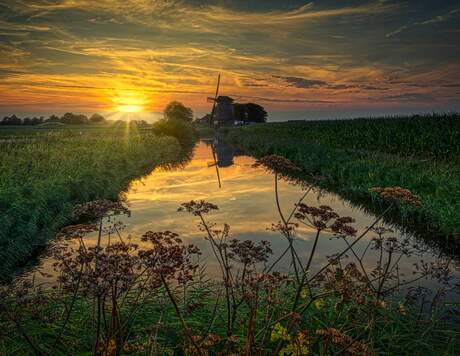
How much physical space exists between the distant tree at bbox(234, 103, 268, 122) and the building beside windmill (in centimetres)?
2032

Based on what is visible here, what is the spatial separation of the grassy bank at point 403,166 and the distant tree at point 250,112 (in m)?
90.9

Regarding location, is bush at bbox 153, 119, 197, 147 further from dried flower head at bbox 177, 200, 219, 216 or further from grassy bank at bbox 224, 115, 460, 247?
dried flower head at bbox 177, 200, 219, 216

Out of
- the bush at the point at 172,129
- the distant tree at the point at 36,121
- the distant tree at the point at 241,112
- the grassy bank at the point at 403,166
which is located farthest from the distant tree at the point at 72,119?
the grassy bank at the point at 403,166

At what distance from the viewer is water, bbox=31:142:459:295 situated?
9423 millimetres

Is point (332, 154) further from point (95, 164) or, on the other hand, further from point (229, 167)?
point (95, 164)

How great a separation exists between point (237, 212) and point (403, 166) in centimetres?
767

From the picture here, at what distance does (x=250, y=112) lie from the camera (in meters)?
132

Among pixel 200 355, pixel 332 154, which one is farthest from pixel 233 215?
pixel 332 154

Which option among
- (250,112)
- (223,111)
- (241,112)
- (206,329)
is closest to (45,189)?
(206,329)

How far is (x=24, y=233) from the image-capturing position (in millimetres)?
9914

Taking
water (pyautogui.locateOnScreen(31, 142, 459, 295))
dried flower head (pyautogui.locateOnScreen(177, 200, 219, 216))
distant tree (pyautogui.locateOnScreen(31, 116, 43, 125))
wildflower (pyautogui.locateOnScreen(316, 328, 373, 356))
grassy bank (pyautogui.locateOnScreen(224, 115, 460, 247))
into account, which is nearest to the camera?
wildflower (pyautogui.locateOnScreen(316, 328, 373, 356))

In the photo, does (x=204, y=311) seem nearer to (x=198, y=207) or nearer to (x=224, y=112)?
(x=198, y=207)

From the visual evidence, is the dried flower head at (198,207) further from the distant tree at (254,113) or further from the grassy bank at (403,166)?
the distant tree at (254,113)

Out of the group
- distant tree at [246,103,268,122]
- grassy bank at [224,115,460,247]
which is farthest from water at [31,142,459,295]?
distant tree at [246,103,268,122]
